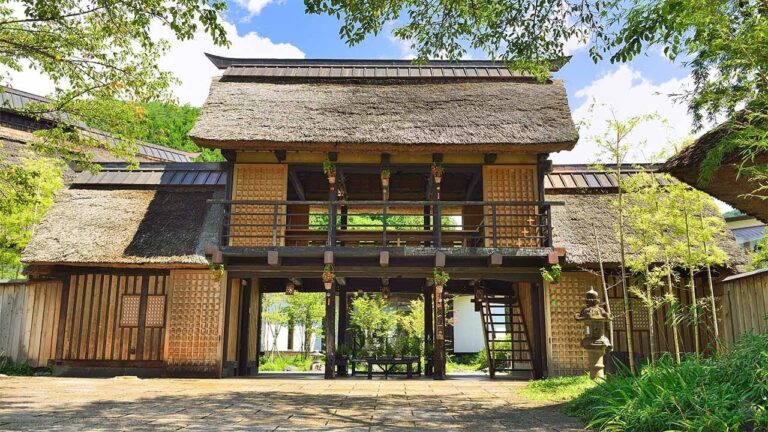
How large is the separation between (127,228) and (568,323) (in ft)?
28.8

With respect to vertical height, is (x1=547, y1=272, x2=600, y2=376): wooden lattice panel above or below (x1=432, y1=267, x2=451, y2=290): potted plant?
below

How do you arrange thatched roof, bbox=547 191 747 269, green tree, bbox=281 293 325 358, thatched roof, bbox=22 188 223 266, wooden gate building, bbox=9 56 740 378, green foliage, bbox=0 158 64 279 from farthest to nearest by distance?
green tree, bbox=281 293 325 358
green foliage, bbox=0 158 64 279
thatched roof, bbox=22 188 223 266
thatched roof, bbox=547 191 747 269
wooden gate building, bbox=9 56 740 378

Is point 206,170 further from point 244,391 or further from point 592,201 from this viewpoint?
point 592,201

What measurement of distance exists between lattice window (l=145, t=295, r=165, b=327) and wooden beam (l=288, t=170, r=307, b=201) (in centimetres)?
341

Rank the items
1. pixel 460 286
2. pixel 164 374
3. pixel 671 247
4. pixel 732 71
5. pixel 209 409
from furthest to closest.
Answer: pixel 460 286
pixel 164 374
pixel 671 247
pixel 209 409
pixel 732 71

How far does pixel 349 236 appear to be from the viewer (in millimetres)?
12031

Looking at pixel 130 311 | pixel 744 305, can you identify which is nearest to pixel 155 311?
pixel 130 311

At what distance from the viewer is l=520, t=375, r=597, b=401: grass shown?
6.93 metres

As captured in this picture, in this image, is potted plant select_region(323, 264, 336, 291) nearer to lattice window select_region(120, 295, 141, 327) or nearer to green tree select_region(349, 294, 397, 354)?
lattice window select_region(120, 295, 141, 327)

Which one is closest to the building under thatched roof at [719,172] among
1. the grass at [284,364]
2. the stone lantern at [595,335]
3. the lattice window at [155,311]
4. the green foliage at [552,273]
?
the stone lantern at [595,335]

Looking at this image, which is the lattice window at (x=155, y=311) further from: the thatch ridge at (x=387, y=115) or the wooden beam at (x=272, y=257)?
the thatch ridge at (x=387, y=115)

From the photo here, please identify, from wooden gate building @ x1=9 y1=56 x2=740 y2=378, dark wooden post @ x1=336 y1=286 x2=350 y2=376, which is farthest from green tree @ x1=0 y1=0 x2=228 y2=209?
dark wooden post @ x1=336 y1=286 x2=350 y2=376

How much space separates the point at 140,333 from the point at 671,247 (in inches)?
379

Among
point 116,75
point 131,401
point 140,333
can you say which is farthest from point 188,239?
point 131,401
